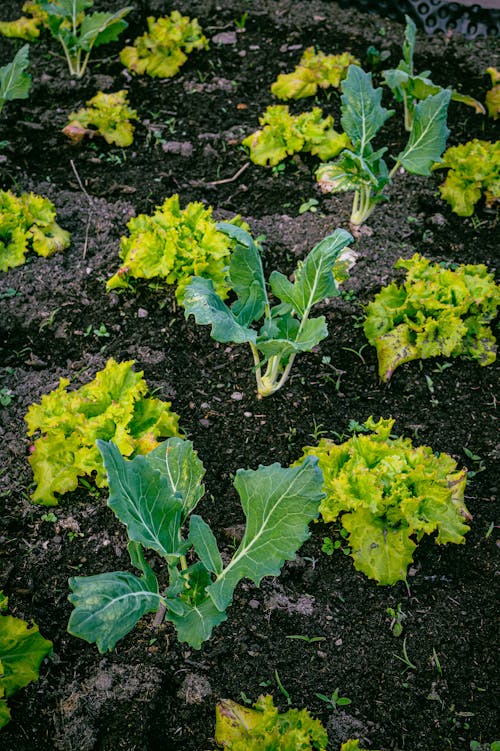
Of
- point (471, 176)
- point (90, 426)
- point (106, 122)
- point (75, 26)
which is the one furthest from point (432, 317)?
point (75, 26)

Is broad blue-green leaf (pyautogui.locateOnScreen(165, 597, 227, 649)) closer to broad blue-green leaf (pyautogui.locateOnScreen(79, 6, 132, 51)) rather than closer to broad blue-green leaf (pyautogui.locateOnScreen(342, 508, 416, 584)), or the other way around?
broad blue-green leaf (pyautogui.locateOnScreen(342, 508, 416, 584))

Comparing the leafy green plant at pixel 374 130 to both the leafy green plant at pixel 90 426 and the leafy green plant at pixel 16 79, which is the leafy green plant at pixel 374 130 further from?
the leafy green plant at pixel 16 79

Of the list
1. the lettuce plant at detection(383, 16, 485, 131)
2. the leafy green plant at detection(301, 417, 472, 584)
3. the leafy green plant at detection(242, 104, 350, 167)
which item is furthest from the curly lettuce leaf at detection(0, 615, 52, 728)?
the lettuce plant at detection(383, 16, 485, 131)

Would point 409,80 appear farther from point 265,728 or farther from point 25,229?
point 265,728

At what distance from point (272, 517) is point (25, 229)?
245cm

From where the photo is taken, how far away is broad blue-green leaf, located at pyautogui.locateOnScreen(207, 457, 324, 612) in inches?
82.5

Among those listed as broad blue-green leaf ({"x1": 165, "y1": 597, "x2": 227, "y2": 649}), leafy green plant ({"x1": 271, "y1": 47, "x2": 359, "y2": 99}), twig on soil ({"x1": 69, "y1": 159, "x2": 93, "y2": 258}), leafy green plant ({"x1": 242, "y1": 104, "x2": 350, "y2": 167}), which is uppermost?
leafy green plant ({"x1": 271, "y1": 47, "x2": 359, "y2": 99})

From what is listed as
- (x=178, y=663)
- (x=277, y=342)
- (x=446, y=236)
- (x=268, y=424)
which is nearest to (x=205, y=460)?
(x=268, y=424)

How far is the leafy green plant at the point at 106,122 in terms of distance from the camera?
4461 millimetres

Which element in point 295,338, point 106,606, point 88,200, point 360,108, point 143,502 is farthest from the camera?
point 88,200

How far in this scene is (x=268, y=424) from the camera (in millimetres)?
3139

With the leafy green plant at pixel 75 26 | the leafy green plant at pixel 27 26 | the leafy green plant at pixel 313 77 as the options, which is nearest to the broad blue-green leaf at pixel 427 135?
the leafy green plant at pixel 313 77

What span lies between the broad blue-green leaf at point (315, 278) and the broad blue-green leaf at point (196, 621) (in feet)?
4.23

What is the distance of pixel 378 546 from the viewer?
8.54ft
